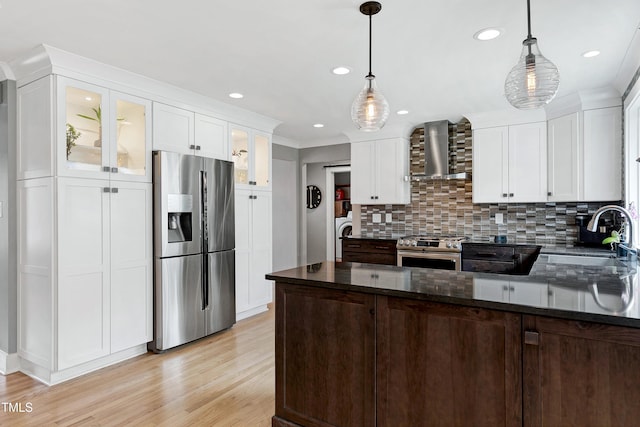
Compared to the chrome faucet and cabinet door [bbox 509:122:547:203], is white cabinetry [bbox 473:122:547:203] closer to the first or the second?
cabinet door [bbox 509:122:547:203]

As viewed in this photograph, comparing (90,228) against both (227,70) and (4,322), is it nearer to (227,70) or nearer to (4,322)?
(4,322)

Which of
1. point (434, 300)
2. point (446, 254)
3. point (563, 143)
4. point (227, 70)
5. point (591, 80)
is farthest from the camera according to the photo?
point (446, 254)

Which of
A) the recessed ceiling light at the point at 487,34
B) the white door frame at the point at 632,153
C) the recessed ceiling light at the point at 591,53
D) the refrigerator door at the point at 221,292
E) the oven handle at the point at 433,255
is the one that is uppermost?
the recessed ceiling light at the point at 591,53

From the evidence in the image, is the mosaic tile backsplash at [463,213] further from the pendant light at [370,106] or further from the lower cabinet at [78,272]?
the lower cabinet at [78,272]

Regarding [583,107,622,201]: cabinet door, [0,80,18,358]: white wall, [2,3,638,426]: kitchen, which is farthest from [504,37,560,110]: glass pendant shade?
[0,80,18,358]: white wall

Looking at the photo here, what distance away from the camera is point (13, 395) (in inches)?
102

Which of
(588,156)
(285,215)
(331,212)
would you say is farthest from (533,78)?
(331,212)

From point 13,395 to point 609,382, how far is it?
344cm

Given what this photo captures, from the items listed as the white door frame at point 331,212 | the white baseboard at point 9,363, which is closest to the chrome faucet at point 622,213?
the white door frame at point 331,212

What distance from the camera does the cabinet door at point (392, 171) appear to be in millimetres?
4977

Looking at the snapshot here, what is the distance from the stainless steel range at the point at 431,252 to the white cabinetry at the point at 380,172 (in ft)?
2.38

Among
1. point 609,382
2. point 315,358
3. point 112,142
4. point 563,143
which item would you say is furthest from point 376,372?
point 563,143

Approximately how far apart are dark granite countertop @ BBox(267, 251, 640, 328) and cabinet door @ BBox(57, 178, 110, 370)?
174cm

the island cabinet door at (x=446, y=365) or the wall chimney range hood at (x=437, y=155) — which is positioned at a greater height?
the wall chimney range hood at (x=437, y=155)
